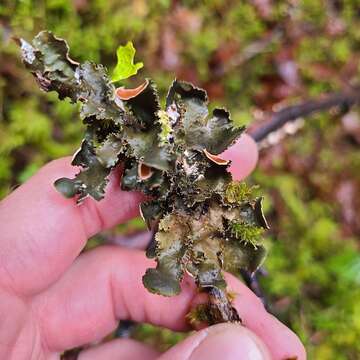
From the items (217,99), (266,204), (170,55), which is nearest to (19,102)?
(170,55)

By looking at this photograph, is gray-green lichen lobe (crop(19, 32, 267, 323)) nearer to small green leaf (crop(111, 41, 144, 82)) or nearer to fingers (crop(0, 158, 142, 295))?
small green leaf (crop(111, 41, 144, 82))

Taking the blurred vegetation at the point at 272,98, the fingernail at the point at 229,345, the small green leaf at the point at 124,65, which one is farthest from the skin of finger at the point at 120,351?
the small green leaf at the point at 124,65

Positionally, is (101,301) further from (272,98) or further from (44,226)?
(272,98)

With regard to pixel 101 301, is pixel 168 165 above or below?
above

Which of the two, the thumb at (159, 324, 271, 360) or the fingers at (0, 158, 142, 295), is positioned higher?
the fingers at (0, 158, 142, 295)

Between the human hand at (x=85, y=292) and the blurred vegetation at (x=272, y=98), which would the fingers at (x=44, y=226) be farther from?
the blurred vegetation at (x=272, y=98)

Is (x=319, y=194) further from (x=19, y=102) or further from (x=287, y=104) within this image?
(x=19, y=102)

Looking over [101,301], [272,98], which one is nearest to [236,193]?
[101,301]

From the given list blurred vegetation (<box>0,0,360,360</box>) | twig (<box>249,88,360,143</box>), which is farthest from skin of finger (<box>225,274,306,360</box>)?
twig (<box>249,88,360,143</box>)
